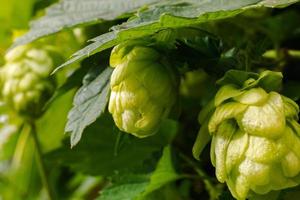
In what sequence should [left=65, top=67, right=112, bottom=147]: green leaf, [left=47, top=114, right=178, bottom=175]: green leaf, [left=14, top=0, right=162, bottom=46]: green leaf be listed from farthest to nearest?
[left=47, top=114, right=178, bottom=175]: green leaf
[left=14, top=0, right=162, bottom=46]: green leaf
[left=65, top=67, right=112, bottom=147]: green leaf

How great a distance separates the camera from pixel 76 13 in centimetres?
99

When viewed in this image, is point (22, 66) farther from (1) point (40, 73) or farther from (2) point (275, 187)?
(2) point (275, 187)

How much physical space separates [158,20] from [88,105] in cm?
17

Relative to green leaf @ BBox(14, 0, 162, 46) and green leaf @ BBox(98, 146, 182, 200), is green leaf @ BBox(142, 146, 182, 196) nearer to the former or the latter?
green leaf @ BBox(98, 146, 182, 200)

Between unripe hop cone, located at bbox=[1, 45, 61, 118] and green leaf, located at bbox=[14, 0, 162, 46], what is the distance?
0.46ft

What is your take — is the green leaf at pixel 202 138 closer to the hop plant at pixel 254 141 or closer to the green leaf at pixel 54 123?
the hop plant at pixel 254 141

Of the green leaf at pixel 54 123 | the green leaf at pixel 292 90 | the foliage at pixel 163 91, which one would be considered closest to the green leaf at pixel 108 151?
the foliage at pixel 163 91

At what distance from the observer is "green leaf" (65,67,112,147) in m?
0.81

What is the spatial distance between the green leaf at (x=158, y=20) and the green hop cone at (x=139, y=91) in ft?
0.16

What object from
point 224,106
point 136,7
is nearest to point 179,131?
point 136,7

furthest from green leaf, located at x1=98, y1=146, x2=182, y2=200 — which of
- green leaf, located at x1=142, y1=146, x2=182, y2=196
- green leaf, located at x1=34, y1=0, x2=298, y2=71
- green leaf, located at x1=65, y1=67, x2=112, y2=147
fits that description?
green leaf, located at x1=34, y1=0, x2=298, y2=71

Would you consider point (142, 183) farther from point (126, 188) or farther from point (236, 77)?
point (236, 77)

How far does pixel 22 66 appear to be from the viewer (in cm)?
117

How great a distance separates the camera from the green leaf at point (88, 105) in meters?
0.81
